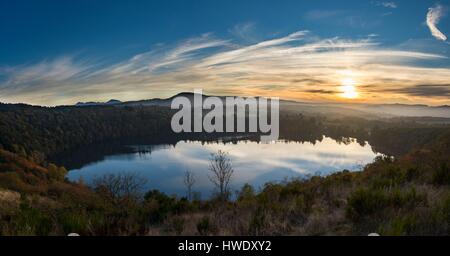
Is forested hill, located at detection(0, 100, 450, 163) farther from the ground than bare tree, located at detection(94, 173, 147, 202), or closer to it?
farther from the ground

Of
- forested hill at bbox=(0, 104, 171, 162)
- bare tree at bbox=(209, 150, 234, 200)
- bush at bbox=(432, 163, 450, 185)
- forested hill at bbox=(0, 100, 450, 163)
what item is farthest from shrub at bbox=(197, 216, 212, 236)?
forested hill at bbox=(0, 104, 171, 162)

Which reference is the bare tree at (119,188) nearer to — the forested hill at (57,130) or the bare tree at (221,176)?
the bare tree at (221,176)

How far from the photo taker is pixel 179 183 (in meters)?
72.3

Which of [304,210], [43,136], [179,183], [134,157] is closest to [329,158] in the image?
[179,183]

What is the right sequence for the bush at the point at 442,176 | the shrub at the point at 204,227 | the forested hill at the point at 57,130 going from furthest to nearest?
the forested hill at the point at 57,130, the bush at the point at 442,176, the shrub at the point at 204,227

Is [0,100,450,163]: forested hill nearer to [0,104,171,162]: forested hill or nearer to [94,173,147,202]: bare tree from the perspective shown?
[0,104,171,162]: forested hill

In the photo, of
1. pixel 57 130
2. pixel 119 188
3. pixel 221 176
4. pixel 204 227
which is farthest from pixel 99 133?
pixel 204 227

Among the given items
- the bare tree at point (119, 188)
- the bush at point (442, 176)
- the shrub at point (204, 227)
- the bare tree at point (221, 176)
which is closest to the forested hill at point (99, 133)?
the bare tree at point (119, 188)

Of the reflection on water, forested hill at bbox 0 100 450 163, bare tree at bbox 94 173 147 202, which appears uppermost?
forested hill at bbox 0 100 450 163

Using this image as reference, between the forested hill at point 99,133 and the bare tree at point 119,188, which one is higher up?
the forested hill at point 99,133

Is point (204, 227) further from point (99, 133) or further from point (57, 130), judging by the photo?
point (99, 133)

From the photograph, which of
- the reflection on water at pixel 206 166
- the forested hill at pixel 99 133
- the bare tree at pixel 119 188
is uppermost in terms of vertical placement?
the forested hill at pixel 99 133

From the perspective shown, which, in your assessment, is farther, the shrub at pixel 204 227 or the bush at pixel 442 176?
the bush at pixel 442 176
